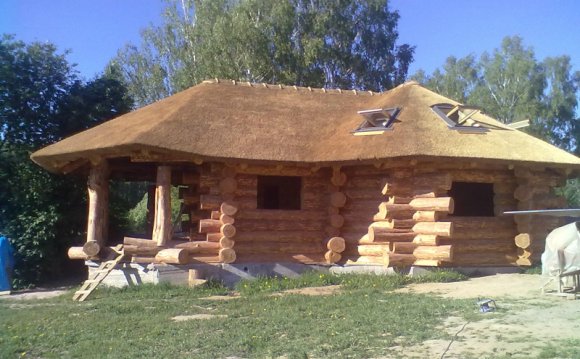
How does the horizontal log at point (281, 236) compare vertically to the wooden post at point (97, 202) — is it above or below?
below

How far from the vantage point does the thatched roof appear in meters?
13.2

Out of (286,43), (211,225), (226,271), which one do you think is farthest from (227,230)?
(286,43)

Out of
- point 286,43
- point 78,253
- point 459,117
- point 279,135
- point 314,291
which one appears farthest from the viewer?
point 286,43

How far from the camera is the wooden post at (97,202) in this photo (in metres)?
14.3

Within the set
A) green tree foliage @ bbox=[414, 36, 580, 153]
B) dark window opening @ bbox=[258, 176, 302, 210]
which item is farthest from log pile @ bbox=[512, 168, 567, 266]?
green tree foliage @ bbox=[414, 36, 580, 153]

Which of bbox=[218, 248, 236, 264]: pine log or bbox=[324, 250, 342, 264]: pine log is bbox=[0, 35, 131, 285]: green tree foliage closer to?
bbox=[218, 248, 236, 264]: pine log

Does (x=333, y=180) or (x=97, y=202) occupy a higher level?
(x=333, y=180)

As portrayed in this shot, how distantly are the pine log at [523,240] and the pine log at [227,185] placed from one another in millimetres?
6947

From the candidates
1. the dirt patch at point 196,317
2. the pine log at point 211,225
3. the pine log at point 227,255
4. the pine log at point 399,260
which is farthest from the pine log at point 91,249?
the pine log at point 399,260

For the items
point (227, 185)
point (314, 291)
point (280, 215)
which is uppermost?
point (227, 185)

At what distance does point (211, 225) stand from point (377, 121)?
4962mm

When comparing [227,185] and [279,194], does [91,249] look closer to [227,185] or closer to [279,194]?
[227,185]

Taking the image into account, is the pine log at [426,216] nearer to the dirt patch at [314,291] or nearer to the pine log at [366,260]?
the pine log at [366,260]

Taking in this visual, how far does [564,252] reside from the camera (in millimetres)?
10398
